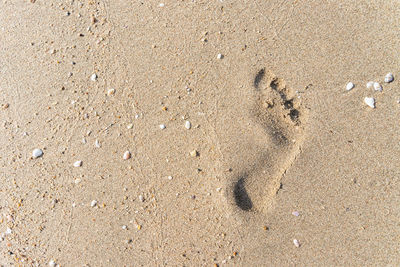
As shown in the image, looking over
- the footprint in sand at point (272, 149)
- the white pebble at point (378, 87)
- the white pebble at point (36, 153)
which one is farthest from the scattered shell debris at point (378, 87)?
the white pebble at point (36, 153)

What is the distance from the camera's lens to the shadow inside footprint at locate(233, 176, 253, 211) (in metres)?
2.14

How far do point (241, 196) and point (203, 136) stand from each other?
20.2 inches

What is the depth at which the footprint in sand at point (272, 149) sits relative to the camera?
2.14 m

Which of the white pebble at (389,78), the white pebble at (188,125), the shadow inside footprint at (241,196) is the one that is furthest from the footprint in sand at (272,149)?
the white pebble at (389,78)

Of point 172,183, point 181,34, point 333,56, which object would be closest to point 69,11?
point 181,34

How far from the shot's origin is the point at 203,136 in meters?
2.24

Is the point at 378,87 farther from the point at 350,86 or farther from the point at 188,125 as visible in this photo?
the point at 188,125

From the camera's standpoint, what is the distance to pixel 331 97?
7.22 ft

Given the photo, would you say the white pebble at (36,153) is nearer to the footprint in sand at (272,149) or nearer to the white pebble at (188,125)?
the white pebble at (188,125)

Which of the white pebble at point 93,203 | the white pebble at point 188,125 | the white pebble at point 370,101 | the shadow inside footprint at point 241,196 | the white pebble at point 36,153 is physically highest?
the white pebble at point 36,153

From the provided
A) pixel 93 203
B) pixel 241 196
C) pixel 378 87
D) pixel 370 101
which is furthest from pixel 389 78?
pixel 93 203

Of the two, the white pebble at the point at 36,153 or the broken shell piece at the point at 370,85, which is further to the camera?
the white pebble at the point at 36,153

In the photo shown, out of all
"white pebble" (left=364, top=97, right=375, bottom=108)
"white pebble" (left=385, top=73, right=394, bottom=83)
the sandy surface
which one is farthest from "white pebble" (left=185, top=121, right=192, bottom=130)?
"white pebble" (left=385, top=73, right=394, bottom=83)

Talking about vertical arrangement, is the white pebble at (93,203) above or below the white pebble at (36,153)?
below
